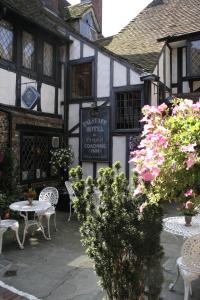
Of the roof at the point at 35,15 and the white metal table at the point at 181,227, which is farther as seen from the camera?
the roof at the point at 35,15

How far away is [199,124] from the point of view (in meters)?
2.24

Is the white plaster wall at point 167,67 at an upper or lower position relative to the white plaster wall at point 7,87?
upper

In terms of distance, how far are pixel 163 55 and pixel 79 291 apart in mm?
9062

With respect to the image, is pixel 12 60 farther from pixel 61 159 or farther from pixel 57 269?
pixel 57 269

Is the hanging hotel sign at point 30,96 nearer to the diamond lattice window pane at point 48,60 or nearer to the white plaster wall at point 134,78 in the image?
the diamond lattice window pane at point 48,60

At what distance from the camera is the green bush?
2.77 meters

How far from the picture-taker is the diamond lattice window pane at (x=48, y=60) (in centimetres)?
1015

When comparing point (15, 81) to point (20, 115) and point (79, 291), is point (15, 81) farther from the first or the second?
point (79, 291)

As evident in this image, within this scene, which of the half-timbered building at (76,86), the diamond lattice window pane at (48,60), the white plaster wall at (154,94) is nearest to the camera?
the half-timbered building at (76,86)

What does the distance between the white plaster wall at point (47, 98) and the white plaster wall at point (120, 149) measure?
229 centimetres

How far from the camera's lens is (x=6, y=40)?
28.5ft

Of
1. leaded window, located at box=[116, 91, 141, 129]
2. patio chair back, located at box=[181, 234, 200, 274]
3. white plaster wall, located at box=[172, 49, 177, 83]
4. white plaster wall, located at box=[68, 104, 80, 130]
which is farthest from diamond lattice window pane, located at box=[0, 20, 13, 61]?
patio chair back, located at box=[181, 234, 200, 274]

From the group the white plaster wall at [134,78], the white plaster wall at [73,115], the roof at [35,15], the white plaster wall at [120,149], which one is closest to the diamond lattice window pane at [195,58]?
the white plaster wall at [134,78]

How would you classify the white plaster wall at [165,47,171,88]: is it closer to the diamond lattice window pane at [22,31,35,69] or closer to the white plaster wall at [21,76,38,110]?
the diamond lattice window pane at [22,31,35,69]
